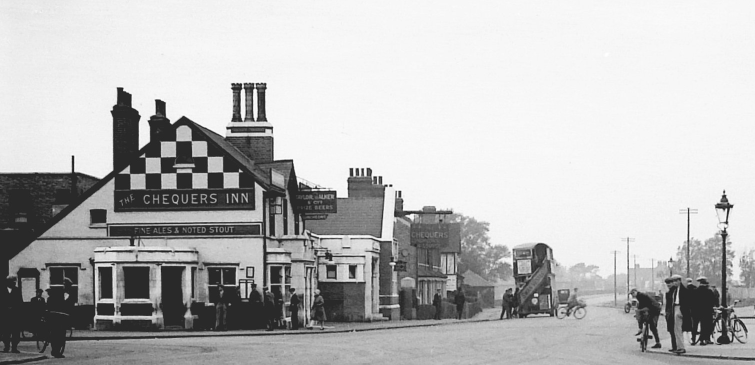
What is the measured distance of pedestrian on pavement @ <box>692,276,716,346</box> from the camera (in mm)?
22609

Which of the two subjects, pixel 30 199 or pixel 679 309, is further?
pixel 30 199

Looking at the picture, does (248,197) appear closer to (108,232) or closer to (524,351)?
(108,232)

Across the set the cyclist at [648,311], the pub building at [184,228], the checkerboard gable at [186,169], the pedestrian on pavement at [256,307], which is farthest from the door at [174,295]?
the cyclist at [648,311]

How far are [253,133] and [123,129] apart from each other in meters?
4.79

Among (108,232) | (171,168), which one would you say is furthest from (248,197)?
(108,232)

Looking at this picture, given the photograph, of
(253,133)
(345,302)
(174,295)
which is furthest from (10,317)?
(345,302)

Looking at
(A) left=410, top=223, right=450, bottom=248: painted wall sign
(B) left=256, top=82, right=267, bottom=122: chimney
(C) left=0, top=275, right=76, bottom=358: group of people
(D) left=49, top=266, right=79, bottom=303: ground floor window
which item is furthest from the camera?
(A) left=410, top=223, right=450, bottom=248: painted wall sign

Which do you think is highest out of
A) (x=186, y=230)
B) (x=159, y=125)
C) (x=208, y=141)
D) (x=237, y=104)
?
(x=237, y=104)

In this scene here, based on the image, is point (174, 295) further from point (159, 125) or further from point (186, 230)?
point (159, 125)

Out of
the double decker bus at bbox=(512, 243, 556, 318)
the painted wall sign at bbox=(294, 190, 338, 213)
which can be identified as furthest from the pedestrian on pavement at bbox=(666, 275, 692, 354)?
the double decker bus at bbox=(512, 243, 556, 318)

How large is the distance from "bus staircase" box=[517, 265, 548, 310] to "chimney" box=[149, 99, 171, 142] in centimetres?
2107

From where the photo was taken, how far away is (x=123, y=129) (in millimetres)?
37062

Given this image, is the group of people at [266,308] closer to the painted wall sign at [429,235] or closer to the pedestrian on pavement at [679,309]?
the pedestrian on pavement at [679,309]

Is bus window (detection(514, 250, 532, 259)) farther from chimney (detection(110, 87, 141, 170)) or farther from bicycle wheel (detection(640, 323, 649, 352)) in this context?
bicycle wheel (detection(640, 323, 649, 352))
